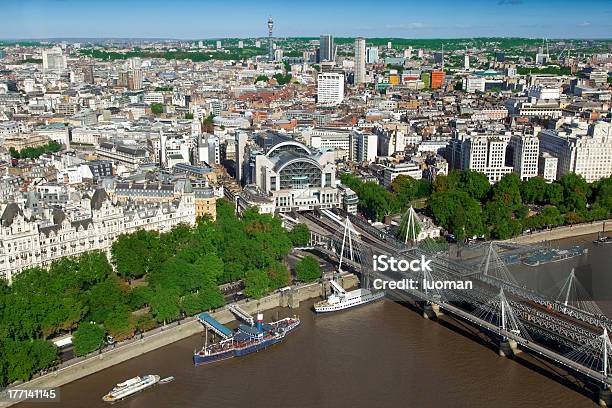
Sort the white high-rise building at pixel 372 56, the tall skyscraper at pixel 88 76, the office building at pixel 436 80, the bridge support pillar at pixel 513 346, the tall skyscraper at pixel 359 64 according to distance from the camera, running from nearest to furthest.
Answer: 1. the bridge support pillar at pixel 513 346
2. the office building at pixel 436 80
3. the tall skyscraper at pixel 359 64
4. the tall skyscraper at pixel 88 76
5. the white high-rise building at pixel 372 56

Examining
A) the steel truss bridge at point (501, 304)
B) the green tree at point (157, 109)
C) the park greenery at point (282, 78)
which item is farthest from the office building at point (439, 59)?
the steel truss bridge at point (501, 304)

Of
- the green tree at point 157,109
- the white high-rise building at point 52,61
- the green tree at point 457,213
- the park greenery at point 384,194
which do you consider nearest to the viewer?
the green tree at point 457,213

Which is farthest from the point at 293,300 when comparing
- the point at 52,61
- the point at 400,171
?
the point at 52,61

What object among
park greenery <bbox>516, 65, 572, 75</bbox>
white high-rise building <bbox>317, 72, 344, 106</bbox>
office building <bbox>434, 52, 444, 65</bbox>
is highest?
office building <bbox>434, 52, 444, 65</bbox>

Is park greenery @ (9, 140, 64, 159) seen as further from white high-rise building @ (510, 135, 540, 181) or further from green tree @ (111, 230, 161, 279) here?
white high-rise building @ (510, 135, 540, 181)

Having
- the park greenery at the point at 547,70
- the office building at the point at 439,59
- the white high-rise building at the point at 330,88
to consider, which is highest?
the office building at the point at 439,59

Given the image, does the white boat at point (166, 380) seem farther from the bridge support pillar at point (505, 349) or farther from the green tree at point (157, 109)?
the green tree at point (157, 109)

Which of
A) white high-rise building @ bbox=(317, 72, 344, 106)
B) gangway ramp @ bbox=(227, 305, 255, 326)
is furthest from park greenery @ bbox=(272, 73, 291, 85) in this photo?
gangway ramp @ bbox=(227, 305, 255, 326)
